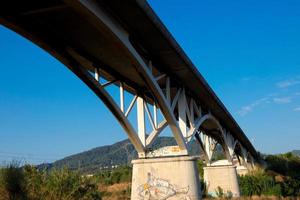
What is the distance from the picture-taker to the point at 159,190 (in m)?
15.8

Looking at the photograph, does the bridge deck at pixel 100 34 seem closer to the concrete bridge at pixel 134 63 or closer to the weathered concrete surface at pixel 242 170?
the concrete bridge at pixel 134 63

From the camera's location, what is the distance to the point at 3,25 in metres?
9.77

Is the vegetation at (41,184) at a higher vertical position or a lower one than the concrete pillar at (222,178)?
lower

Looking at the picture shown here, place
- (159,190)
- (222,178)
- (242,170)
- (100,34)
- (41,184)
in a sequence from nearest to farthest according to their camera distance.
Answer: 1. (41,184)
2. (100,34)
3. (159,190)
4. (222,178)
5. (242,170)

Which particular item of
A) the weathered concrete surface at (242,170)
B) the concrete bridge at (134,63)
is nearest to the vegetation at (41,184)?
the concrete bridge at (134,63)

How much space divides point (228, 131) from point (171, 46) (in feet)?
78.9

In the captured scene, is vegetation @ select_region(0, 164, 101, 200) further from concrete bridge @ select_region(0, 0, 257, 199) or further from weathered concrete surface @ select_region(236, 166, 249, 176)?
weathered concrete surface @ select_region(236, 166, 249, 176)

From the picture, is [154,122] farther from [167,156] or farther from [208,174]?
[208,174]

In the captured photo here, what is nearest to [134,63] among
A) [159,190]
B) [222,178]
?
[159,190]

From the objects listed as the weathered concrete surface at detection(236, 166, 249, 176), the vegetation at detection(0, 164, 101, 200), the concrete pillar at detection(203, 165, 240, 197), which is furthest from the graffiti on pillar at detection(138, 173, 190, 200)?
the weathered concrete surface at detection(236, 166, 249, 176)

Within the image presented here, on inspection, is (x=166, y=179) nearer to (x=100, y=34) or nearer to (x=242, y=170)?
(x=100, y=34)

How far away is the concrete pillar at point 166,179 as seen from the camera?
15.7 m

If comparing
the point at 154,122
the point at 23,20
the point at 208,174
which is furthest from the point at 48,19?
the point at 208,174

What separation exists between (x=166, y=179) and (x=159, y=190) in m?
0.60
